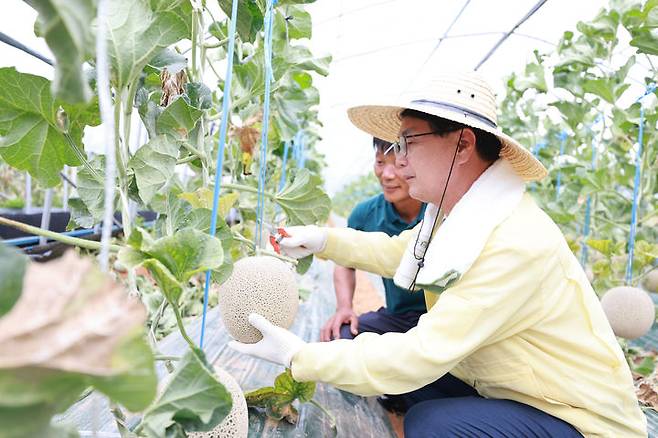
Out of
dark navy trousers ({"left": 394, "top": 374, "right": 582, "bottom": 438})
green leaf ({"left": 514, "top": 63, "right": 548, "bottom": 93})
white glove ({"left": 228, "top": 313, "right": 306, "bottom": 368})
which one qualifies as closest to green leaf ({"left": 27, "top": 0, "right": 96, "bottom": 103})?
white glove ({"left": 228, "top": 313, "right": 306, "bottom": 368})

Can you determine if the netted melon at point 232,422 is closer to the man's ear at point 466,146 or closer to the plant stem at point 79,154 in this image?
the plant stem at point 79,154

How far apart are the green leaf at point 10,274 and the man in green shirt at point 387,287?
6.57 ft

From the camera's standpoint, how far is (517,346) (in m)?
1.52

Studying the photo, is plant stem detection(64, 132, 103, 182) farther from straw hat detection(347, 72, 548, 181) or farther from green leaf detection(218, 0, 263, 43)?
straw hat detection(347, 72, 548, 181)

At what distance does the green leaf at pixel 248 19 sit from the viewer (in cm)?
149

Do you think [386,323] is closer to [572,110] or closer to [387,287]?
[387,287]

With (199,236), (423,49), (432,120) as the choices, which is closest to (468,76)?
(432,120)

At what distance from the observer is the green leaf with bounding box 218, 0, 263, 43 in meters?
1.49

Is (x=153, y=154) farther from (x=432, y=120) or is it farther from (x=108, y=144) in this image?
(x=432, y=120)

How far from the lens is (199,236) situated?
2.76 ft

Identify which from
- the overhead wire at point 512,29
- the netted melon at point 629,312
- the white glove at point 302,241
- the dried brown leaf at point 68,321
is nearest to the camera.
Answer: the dried brown leaf at point 68,321

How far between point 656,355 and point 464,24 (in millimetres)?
5016

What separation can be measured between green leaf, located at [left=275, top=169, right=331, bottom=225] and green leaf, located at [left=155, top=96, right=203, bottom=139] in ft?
1.92

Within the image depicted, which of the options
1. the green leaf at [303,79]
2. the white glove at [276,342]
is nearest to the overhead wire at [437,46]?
the green leaf at [303,79]
